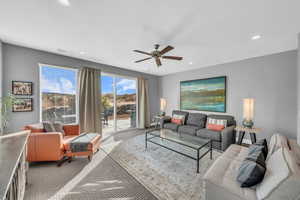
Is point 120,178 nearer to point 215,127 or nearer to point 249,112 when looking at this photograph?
point 215,127

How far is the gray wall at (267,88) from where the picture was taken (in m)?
2.97

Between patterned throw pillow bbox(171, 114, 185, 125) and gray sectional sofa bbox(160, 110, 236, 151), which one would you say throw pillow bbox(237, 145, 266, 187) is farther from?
patterned throw pillow bbox(171, 114, 185, 125)

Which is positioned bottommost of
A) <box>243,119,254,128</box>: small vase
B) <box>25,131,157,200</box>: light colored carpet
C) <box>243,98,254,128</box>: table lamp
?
<box>25,131,157,200</box>: light colored carpet

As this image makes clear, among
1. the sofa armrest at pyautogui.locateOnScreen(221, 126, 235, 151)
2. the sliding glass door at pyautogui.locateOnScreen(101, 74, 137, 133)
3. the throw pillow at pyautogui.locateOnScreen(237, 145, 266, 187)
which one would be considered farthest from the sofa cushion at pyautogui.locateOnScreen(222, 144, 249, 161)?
the sliding glass door at pyautogui.locateOnScreen(101, 74, 137, 133)

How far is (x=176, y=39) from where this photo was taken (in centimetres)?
246

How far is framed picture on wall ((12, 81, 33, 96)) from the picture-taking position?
9.19ft

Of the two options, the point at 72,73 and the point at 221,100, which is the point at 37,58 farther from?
the point at 221,100

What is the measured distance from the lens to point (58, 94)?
3.52 meters

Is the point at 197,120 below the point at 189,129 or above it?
above

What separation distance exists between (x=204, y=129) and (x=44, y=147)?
149 inches

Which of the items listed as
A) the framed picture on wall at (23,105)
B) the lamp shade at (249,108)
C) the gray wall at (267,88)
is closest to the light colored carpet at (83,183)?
the framed picture on wall at (23,105)

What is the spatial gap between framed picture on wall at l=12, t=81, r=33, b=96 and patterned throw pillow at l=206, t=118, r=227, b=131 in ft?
Answer: 16.0

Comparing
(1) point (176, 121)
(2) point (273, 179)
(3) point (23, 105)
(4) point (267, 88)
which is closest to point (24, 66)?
(3) point (23, 105)

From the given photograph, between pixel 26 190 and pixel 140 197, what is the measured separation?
5.40ft
